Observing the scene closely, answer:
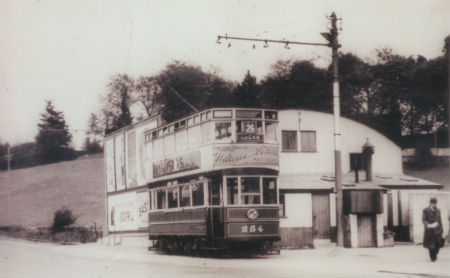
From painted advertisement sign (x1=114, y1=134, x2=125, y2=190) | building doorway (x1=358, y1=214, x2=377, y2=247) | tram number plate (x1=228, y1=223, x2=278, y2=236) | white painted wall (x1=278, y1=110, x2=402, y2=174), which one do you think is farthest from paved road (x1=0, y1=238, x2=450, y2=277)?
painted advertisement sign (x1=114, y1=134, x2=125, y2=190)

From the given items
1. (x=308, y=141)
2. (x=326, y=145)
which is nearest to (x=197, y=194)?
(x=308, y=141)

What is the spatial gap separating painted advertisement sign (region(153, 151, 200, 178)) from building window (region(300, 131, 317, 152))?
265 inches

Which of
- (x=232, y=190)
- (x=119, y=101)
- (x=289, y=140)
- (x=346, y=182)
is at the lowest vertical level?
(x=232, y=190)

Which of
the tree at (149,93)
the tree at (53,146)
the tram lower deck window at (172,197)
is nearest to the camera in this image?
the tram lower deck window at (172,197)

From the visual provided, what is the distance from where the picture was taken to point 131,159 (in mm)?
35750

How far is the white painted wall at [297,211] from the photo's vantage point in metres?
27.4

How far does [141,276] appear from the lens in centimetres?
1575

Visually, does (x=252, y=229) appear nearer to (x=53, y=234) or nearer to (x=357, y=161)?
(x=357, y=161)

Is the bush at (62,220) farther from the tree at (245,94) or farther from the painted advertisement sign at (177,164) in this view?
the painted advertisement sign at (177,164)

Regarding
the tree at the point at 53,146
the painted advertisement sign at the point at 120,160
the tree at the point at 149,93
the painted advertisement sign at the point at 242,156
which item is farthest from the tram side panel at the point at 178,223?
the tree at the point at 53,146

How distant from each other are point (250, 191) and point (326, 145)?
936cm

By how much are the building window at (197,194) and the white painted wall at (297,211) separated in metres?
5.19

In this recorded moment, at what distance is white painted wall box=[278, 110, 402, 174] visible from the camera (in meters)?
29.8

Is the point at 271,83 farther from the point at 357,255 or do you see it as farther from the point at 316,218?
the point at 357,255
